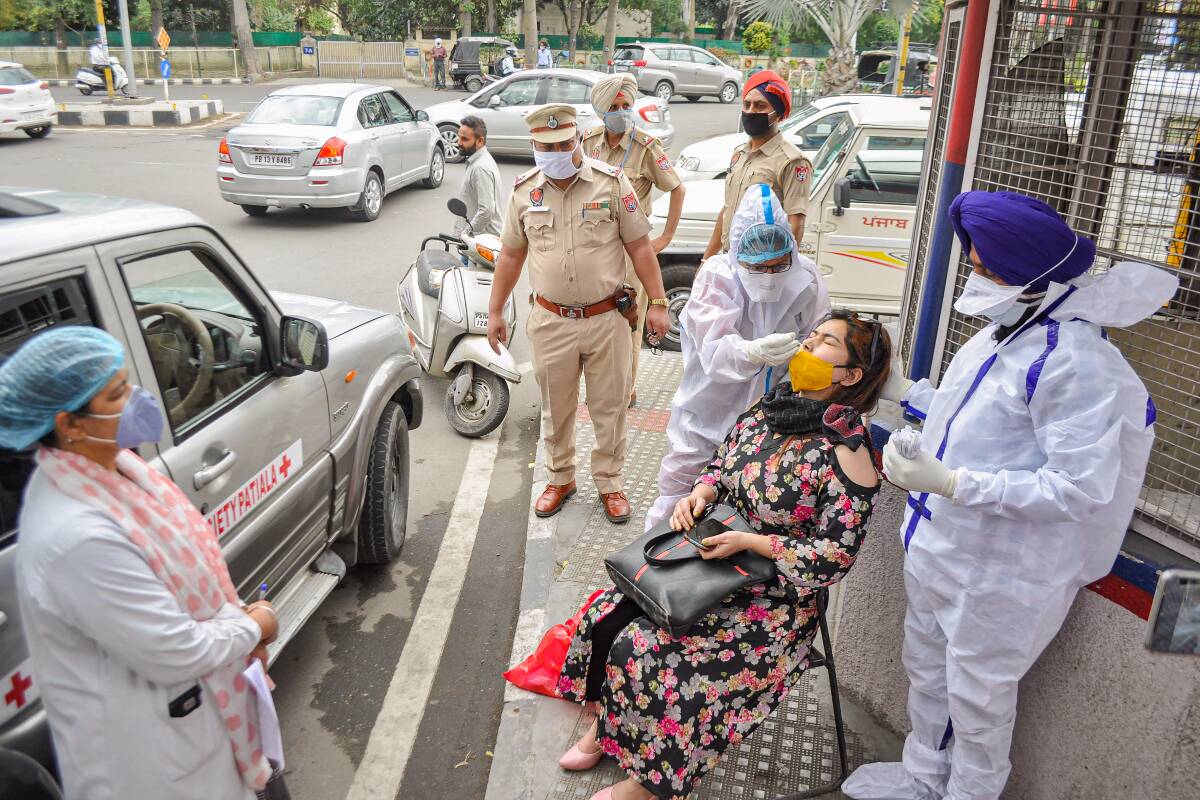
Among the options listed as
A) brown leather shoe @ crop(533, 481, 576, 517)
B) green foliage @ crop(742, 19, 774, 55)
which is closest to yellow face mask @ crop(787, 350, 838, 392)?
brown leather shoe @ crop(533, 481, 576, 517)

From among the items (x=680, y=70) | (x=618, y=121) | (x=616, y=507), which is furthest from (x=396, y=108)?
(x=680, y=70)

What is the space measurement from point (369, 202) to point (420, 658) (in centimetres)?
957

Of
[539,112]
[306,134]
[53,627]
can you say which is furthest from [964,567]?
[306,134]

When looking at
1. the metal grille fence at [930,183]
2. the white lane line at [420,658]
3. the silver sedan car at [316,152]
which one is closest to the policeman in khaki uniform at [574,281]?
the white lane line at [420,658]

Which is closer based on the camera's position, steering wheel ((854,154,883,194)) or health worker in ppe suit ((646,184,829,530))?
health worker in ppe suit ((646,184,829,530))

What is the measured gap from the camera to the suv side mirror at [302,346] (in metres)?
3.31

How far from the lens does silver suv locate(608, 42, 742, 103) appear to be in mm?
29359

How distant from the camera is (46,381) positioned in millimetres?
1737

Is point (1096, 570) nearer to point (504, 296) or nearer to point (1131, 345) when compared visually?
point (1131, 345)

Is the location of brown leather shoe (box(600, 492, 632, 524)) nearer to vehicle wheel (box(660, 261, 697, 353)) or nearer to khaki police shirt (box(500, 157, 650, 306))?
khaki police shirt (box(500, 157, 650, 306))

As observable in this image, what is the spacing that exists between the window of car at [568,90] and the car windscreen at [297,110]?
505 centimetres

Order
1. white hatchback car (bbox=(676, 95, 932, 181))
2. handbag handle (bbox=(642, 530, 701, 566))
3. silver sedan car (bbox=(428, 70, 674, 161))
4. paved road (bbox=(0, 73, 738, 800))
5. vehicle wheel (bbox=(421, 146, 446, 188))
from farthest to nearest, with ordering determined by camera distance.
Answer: silver sedan car (bbox=(428, 70, 674, 161))
vehicle wheel (bbox=(421, 146, 446, 188))
white hatchback car (bbox=(676, 95, 932, 181))
paved road (bbox=(0, 73, 738, 800))
handbag handle (bbox=(642, 530, 701, 566))

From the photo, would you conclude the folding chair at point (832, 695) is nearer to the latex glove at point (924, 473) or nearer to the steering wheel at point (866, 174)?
the latex glove at point (924, 473)

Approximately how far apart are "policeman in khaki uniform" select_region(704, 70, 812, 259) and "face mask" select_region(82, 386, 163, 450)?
147 inches
